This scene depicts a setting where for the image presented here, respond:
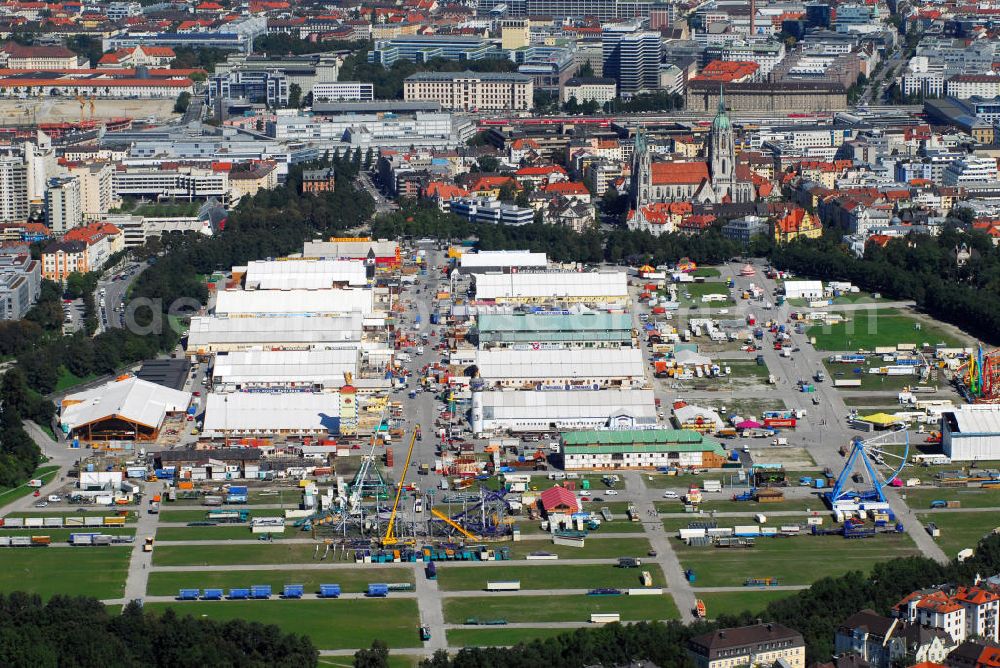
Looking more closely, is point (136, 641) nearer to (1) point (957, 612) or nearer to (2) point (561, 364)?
(1) point (957, 612)

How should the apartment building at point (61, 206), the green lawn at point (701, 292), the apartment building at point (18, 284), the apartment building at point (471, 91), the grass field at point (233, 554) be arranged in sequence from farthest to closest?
1. the apartment building at point (471, 91)
2. the apartment building at point (61, 206)
3. the green lawn at point (701, 292)
4. the apartment building at point (18, 284)
5. the grass field at point (233, 554)

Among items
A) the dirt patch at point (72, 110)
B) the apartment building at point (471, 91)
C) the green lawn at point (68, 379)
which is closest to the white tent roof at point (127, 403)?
the green lawn at point (68, 379)

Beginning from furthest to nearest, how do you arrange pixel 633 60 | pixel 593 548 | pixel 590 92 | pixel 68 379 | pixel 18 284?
pixel 633 60, pixel 590 92, pixel 18 284, pixel 68 379, pixel 593 548

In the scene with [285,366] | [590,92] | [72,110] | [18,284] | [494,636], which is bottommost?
[72,110]

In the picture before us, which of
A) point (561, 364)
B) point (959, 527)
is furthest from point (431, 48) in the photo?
point (959, 527)

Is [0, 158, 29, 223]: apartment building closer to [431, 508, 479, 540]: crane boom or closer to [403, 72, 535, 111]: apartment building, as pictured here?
[403, 72, 535, 111]: apartment building

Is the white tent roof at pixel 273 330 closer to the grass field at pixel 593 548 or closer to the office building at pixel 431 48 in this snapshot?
the grass field at pixel 593 548

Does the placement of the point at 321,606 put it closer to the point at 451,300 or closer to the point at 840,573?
the point at 840,573
